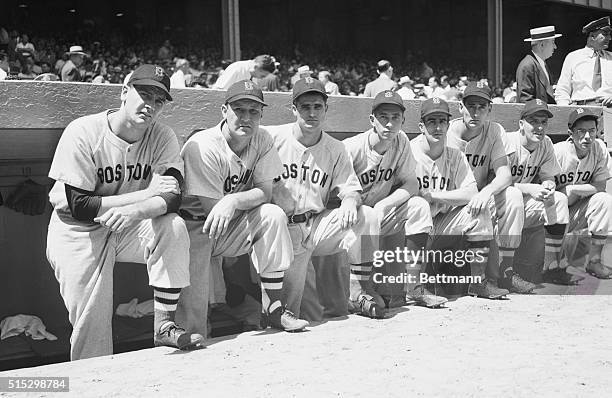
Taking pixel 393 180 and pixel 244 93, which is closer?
pixel 244 93

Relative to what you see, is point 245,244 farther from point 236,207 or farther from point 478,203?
point 478,203

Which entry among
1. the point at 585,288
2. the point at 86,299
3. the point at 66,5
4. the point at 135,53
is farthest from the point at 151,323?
the point at 66,5

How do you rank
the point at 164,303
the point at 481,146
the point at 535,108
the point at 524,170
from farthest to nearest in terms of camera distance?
the point at 524,170
the point at 535,108
the point at 481,146
the point at 164,303

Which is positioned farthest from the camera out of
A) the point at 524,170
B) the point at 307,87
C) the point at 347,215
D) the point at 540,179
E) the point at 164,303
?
the point at 540,179

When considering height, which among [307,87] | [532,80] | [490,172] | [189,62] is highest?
[189,62]

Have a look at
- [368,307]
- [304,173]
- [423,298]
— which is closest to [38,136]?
[304,173]

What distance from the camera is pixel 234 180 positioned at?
13.0 feet

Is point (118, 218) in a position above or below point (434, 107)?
below

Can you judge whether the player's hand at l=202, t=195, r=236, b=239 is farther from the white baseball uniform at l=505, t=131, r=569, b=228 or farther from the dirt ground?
the white baseball uniform at l=505, t=131, r=569, b=228

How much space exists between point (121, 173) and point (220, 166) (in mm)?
565

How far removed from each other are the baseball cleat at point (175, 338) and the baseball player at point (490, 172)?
2245 millimetres

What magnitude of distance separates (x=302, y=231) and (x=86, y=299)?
4.47 ft

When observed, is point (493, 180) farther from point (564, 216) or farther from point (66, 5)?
point (66, 5)

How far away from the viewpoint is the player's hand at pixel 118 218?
10.9ft
